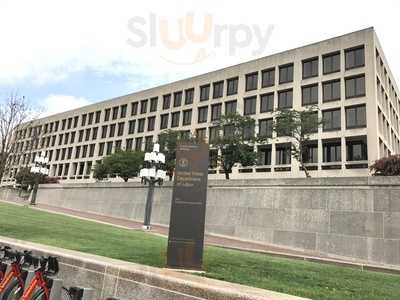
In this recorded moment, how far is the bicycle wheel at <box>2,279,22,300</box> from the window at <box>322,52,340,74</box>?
4012 centimetres

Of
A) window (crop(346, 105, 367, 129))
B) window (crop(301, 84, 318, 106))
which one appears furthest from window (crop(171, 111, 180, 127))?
window (crop(346, 105, 367, 129))

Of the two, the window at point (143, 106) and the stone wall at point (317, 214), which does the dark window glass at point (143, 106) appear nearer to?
the window at point (143, 106)

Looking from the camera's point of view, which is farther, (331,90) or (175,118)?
(175,118)

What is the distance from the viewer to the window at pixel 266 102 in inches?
1786

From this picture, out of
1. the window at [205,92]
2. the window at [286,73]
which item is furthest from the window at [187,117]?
the window at [286,73]

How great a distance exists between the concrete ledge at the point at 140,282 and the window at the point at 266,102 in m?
39.9

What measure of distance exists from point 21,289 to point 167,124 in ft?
167

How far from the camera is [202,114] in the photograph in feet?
172

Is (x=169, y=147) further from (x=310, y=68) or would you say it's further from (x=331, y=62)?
(x=331, y=62)

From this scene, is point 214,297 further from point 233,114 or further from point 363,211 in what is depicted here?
point 233,114

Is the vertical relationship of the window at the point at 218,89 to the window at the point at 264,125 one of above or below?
above

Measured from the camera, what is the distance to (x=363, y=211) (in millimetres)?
16688

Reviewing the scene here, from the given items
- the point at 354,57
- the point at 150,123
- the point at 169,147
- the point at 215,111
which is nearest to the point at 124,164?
the point at 169,147

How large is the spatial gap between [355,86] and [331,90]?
8.17ft
